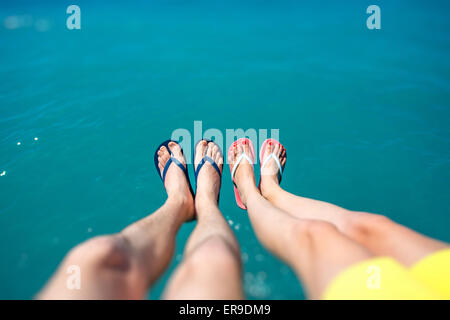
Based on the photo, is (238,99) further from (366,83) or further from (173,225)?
(173,225)

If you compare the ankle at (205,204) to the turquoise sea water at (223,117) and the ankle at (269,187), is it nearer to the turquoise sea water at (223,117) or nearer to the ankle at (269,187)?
the turquoise sea water at (223,117)

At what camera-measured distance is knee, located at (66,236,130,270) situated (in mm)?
946

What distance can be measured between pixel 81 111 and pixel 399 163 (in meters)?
2.96

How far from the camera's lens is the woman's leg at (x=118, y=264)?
88cm

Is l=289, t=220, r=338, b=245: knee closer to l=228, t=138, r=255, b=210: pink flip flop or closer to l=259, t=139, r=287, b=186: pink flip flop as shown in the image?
l=228, t=138, r=255, b=210: pink flip flop

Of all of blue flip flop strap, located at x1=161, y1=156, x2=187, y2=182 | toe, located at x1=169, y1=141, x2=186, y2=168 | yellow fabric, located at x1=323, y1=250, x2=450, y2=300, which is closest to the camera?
yellow fabric, located at x1=323, y1=250, x2=450, y2=300

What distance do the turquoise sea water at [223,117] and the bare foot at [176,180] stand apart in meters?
0.11

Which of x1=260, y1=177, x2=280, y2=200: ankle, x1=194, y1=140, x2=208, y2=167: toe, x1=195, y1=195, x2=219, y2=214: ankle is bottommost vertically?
x1=195, y1=195, x2=219, y2=214: ankle

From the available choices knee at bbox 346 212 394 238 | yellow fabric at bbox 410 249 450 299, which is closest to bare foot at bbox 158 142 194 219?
knee at bbox 346 212 394 238

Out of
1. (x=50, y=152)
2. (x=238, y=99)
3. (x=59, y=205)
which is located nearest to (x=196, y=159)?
(x=238, y=99)

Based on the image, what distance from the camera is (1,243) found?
1.78 metres

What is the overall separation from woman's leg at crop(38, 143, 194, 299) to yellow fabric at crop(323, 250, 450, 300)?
678mm

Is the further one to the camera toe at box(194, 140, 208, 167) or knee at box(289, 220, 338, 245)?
toe at box(194, 140, 208, 167)

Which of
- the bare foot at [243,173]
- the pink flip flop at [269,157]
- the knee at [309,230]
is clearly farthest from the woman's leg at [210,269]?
the pink flip flop at [269,157]
